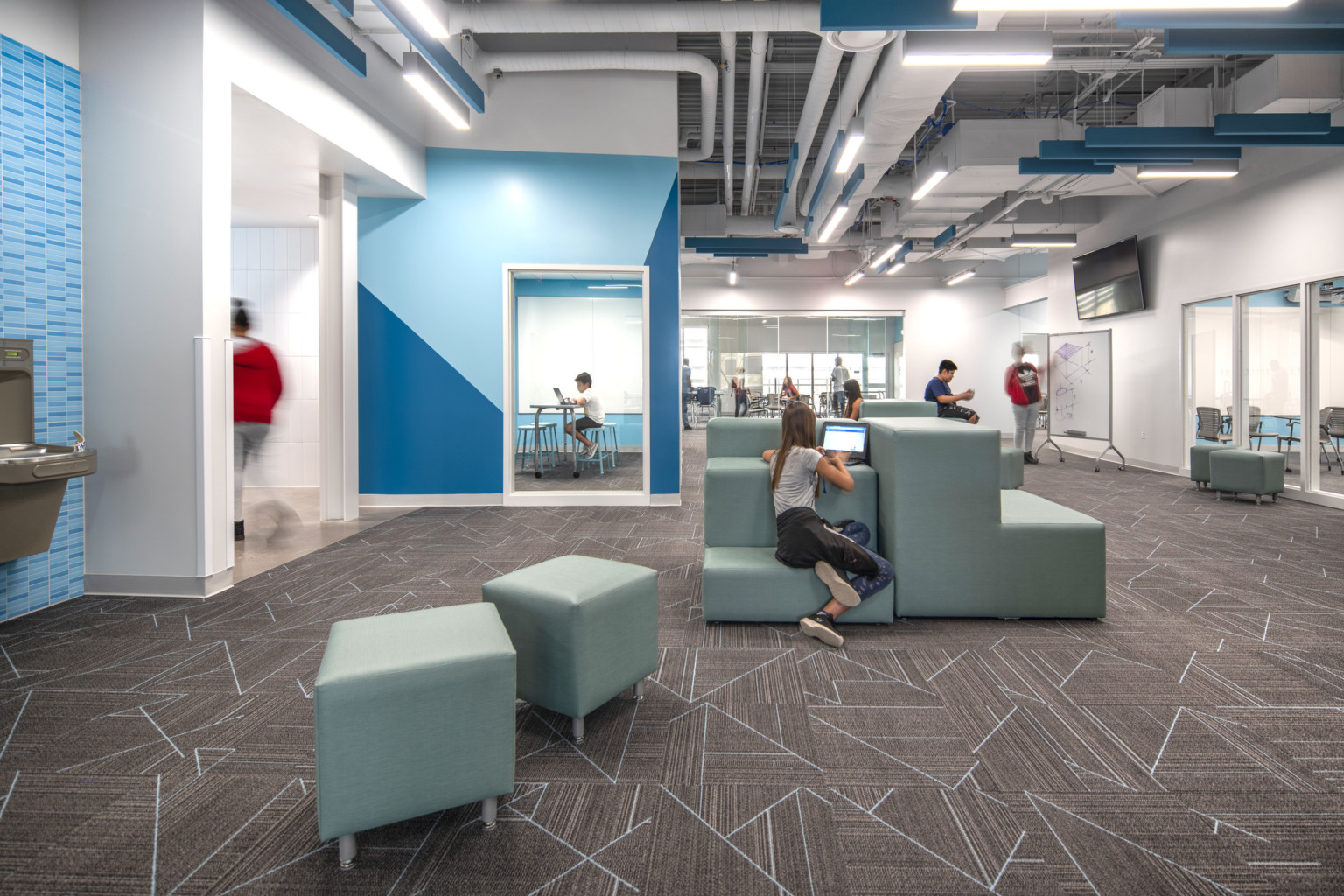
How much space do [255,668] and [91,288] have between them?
268cm

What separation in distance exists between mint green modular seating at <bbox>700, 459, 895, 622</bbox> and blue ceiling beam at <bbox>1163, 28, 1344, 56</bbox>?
3.88 meters

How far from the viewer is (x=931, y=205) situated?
9578 millimetres

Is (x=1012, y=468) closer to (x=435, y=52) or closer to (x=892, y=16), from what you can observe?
(x=892, y=16)

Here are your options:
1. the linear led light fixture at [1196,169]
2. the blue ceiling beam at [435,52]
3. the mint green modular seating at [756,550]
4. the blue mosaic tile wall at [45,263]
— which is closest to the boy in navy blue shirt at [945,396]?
the linear led light fixture at [1196,169]

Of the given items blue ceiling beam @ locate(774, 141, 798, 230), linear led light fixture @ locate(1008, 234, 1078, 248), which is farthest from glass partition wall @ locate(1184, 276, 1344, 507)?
blue ceiling beam @ locate(774, 141, 798, 230)

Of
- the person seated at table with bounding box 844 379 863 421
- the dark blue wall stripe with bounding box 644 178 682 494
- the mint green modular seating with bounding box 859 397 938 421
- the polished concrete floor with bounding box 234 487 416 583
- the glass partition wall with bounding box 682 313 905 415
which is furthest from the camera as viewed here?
the glass partition wall with bounding box 682 313 905 415

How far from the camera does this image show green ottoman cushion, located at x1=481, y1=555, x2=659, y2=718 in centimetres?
232

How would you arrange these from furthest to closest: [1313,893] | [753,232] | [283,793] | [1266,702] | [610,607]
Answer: [753,232]
[1266,702]
[610,607]
[283,793]
[1313,893]

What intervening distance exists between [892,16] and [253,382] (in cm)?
→ 566

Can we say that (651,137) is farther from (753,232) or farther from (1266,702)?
(1266,702)

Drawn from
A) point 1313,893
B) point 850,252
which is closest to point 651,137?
point 1313,893

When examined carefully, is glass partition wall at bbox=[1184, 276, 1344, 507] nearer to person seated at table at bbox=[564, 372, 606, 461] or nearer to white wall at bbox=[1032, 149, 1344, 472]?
white wall at bbox=[1032, 149, 1344, 472]

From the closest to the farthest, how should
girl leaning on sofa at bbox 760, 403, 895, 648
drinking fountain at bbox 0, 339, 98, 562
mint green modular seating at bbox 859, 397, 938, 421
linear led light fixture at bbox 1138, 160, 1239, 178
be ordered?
drinking fountain at bbox 0, 339, 98, 562 < girl leaning on sofa at bbox 760, 403, 895, 648 < mint green modular seating at bbox 859, 397, 938, 421 < linear led light fixture at bbox 1138, 160, 1239, 178

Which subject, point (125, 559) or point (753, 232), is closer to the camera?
point (125, 559)
